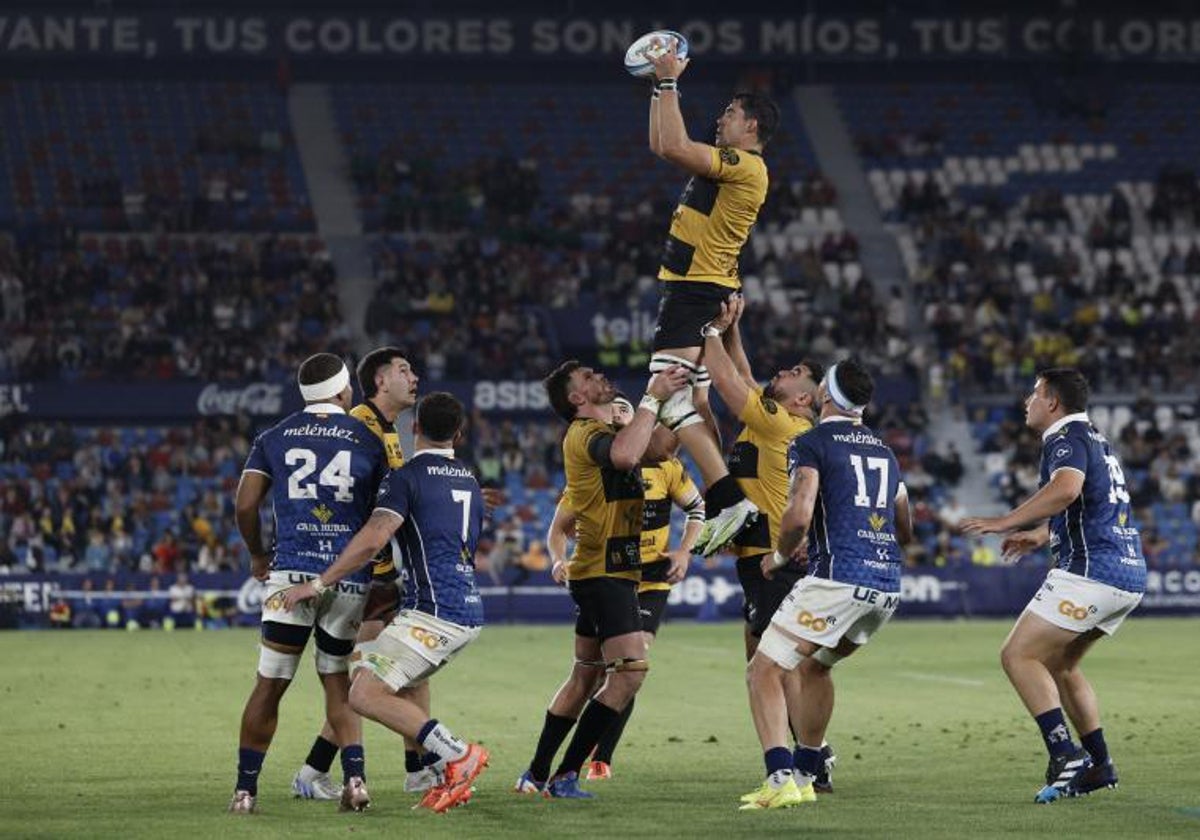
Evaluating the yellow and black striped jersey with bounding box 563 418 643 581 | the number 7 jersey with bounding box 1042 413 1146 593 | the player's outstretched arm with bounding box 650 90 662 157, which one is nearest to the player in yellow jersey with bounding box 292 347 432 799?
the yellow and black striped jersey with bounding box 563 418 643 581

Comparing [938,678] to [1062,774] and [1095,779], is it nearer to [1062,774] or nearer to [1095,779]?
[1095,779]

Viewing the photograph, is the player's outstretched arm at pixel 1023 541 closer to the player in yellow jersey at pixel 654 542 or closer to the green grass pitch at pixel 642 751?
the green grass pitch at pixel 642 751

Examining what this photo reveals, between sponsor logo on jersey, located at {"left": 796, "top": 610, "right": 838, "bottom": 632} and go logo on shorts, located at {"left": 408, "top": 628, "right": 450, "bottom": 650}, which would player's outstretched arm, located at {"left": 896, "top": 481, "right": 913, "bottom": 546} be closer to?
sponsor logo on jersey, located at {"left": 796, "top": 610, "right": 838, "bottom": 632}

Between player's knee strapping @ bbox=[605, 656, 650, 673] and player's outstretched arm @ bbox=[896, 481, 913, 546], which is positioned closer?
player's knee strapping @ bbox=[605, 656, 650, 673]

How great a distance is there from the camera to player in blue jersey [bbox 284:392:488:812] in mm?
12375

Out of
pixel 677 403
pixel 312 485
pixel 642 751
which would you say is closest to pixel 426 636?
pixel 312 485

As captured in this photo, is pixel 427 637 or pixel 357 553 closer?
pixel 357 553

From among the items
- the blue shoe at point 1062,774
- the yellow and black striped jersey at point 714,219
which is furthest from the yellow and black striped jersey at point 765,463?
the blue shoe at point 1062,774

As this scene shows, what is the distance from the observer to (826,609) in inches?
511

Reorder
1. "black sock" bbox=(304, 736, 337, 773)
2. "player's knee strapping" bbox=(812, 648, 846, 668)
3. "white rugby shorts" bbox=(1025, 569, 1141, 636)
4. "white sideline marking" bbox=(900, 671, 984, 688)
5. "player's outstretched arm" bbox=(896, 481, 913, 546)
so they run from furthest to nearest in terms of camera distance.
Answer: "white sideline marking" bbox=(900, 671, 984, 688), "player's outstretched arm" bbox=(896, 481, 913, 546), "black sock" bbox=(304, 736, 337, 773), "player's knee strapping" bbox=(812, 648, 846, 668), "white rugby shorts" bbox=(1025, 569, 1141, 636)

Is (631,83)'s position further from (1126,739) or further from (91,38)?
(1126,739)

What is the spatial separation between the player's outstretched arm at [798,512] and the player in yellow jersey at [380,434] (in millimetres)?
2494

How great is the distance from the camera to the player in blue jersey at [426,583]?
12.4 m

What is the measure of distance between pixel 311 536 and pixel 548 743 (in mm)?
2202
